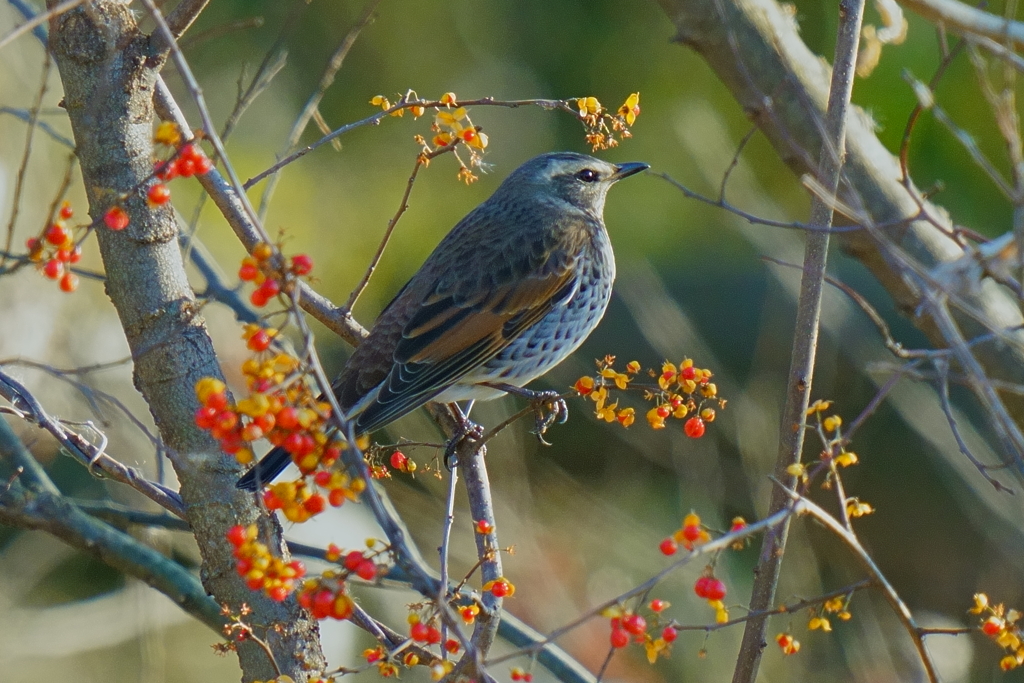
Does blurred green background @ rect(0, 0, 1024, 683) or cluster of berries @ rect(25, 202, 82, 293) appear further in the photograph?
blurred green background @ rect(0, 0, 1024, 683)

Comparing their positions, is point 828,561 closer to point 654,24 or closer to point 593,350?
point 593,350

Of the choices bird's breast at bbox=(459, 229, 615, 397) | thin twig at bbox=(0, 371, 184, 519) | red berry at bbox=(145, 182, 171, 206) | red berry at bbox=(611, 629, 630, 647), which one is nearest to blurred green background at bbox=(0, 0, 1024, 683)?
bird's breast at bbox=(459, 229, 615, 397)

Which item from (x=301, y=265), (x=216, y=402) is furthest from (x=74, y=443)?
(x=301, y=265)

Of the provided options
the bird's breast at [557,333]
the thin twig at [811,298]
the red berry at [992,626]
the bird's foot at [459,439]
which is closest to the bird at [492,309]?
the bird's breast at [557,333]

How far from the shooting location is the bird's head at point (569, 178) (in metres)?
4.69

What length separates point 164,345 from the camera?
8.31 feet

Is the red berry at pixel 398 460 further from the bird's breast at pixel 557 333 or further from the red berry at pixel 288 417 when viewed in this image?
the red berry at pixel 288 417

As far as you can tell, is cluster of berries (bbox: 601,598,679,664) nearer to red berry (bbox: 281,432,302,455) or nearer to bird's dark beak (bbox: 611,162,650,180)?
red berry (bbox: 281,432,302,455)

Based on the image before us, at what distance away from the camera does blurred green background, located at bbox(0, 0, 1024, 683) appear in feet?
19.3

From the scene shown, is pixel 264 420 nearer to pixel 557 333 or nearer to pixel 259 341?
pixel 259 341

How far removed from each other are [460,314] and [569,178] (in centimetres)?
108

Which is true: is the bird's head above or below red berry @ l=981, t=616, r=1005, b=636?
above

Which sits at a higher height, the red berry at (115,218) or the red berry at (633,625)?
the red berry at (115,218)

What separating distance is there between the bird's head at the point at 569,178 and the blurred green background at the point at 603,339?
126 centimetres
